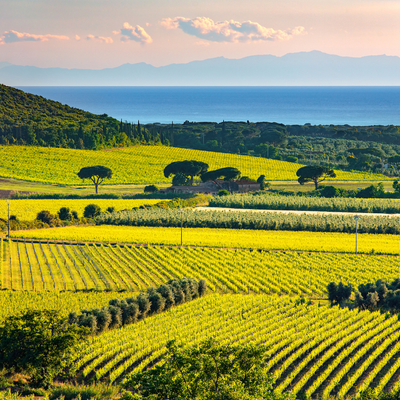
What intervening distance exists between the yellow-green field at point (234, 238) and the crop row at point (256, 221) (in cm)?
183

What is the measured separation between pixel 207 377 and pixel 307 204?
60.2 metres

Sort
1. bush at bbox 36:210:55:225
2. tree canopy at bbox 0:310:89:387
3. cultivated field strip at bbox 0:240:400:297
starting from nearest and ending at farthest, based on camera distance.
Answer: tree canopy at bbox 0:310:89:387 < cultivated field strip at bbox 0:240:400:297 < bush at bbox 36:210:55:225

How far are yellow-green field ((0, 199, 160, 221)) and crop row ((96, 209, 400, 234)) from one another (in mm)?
8021

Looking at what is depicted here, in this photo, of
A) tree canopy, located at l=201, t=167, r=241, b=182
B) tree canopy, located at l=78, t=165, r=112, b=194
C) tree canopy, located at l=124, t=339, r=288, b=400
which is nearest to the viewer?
tree canopy, located at l=124, t=339, r=288, b=400

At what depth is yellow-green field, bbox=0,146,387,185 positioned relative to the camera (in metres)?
105

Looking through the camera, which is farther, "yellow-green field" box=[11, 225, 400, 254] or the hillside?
the hillside

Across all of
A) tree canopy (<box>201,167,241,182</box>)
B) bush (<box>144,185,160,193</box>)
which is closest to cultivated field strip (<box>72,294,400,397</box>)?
bush (<box>144,185,160,193</box>)

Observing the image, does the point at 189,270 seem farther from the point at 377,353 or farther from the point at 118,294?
the point at 377,353

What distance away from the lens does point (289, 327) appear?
28031 millimetres

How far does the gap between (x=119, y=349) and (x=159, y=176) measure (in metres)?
85.0

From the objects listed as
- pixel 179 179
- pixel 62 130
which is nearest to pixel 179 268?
pixel 179 179

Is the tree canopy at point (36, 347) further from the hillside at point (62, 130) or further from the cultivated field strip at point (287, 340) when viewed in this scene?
the hillside at point (62, 130)

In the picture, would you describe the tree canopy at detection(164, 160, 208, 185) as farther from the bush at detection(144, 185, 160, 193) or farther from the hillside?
the hillside

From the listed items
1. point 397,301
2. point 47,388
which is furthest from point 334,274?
point 47,388
